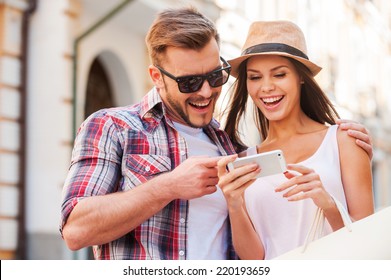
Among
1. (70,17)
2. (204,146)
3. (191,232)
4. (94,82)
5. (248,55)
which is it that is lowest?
(191,232)

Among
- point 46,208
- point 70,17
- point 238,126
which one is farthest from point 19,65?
point 238,126

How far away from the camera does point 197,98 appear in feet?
3.94

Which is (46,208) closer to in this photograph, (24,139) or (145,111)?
(24,139)

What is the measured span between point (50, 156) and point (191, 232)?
7.49 ft

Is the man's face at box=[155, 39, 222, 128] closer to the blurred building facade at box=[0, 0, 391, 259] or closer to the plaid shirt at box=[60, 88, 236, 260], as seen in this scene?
the plaid shirt at box=[60, 88, 236, 260]

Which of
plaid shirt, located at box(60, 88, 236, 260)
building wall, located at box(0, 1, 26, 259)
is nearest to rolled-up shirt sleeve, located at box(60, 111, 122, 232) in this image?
plaid shirt, located at box(60, 88, 236, 260)

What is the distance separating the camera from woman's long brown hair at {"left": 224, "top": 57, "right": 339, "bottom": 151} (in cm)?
129

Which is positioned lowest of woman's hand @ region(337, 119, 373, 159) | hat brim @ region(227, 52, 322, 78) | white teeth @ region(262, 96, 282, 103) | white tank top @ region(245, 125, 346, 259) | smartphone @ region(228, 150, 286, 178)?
white tank top @ region(245, 125, 346, 259)

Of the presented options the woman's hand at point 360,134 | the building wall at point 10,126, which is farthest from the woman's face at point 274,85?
the building wall at point 10,126

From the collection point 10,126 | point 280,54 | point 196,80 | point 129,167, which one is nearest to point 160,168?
point 129,167

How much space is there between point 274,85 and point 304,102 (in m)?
0.10

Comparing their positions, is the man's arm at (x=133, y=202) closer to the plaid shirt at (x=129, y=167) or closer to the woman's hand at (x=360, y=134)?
the plaid shirt at (x=129, y=167)

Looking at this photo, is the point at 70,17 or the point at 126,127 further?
the point at 70,17

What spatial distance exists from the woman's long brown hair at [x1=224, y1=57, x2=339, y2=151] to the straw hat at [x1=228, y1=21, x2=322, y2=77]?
0.05 ft
